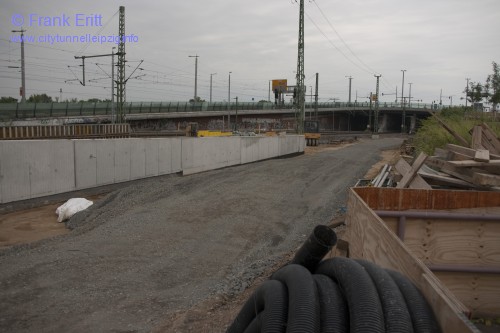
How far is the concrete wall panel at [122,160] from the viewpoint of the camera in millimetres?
18406

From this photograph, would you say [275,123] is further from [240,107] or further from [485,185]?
[485,185]

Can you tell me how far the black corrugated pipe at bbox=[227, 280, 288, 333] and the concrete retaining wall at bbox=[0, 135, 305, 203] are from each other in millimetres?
13073

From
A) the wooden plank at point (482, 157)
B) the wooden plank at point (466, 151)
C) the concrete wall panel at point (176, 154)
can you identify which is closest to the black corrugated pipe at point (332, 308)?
the wooden plank at point (482, 157)

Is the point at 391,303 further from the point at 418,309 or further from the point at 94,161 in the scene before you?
the point at 94,161

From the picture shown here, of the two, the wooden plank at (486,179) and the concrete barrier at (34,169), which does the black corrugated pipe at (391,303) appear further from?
the concrete barrier at (34,169)

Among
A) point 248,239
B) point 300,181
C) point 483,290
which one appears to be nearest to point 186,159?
point 300,181

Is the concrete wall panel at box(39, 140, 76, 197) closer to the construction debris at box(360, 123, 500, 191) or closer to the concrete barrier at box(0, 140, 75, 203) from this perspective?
the concrete barrier at box(0, 140, 75, 203)

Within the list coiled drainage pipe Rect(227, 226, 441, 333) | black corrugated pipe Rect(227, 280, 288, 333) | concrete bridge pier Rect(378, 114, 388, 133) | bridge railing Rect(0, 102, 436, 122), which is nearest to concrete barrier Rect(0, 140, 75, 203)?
black corrugated pipe Rect(227, 280, 288, 333)

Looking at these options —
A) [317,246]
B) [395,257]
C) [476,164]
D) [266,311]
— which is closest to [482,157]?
[476,164]

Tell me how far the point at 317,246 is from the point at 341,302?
653 mm

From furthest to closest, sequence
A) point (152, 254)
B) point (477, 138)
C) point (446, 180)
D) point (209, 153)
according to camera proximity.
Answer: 1. point (209, 153)
2. point (477, 138)
3. point (152, 254)
4. point (446, 180)

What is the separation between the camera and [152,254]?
32.8 feet

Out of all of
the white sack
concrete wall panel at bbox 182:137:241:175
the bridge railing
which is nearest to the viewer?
the white sack

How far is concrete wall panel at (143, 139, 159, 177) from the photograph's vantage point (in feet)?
65.6
